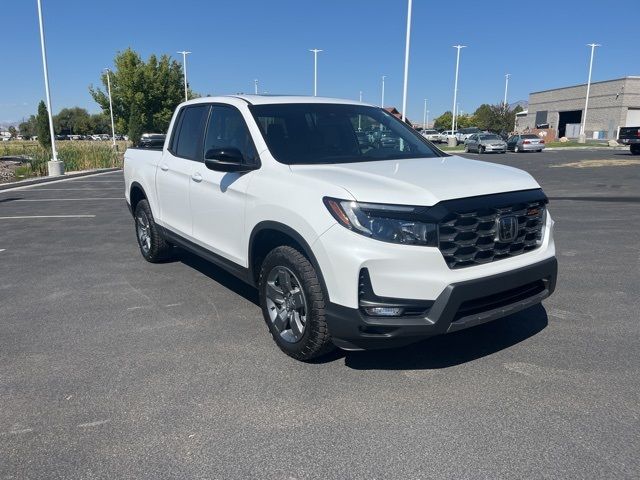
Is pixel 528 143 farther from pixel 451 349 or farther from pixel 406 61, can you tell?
pixel 451 349

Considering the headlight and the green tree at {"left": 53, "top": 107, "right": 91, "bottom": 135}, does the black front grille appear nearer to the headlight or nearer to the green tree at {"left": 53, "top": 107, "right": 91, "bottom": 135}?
the headlight

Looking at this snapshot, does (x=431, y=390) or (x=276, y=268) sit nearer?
(x=431, y=390)

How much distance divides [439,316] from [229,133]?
8.56ft

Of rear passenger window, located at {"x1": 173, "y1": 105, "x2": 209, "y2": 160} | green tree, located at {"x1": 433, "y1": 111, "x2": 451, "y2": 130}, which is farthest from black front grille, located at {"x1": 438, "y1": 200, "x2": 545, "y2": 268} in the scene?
green tree, located at {"x1": 433, "y1": 111, "x2": 451, "y2": 130}

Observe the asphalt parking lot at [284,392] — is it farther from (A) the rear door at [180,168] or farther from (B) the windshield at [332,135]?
(B) the windshield at [332,135]

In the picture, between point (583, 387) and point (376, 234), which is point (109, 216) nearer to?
point (376, 234)

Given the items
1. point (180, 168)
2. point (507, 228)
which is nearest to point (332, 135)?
point (180, 168)

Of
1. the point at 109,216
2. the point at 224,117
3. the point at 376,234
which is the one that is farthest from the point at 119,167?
the point at 376,234

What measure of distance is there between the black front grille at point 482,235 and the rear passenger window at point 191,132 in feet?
9.08

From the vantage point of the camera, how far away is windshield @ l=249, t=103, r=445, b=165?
13.9ft

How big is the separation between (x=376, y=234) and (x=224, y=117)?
2363mm

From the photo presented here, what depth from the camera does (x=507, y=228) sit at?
11.4 ft

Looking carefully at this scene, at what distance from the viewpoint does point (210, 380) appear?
3.55 meters

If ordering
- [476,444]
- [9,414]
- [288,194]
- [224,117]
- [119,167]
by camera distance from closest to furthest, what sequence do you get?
[476,444]
[9,414]
[288,194]
[224,117]
[119,167]
